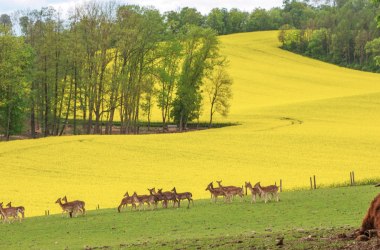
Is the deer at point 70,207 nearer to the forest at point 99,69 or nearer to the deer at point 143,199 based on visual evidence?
the deer at point 143,199

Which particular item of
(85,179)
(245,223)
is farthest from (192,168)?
(245,223)

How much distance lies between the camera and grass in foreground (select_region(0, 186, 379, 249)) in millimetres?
19672

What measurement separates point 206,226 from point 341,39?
13708 cm

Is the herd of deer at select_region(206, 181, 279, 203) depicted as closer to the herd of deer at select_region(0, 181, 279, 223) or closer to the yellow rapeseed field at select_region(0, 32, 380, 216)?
the herd of deer at select_region(0, 181, 279, 223)

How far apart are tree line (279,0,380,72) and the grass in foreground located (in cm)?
11637

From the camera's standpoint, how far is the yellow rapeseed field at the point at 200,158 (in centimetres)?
4400

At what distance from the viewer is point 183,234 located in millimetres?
23125

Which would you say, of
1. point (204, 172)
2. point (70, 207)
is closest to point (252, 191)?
point (70, 207)

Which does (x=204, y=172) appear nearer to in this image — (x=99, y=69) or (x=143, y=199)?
(x=143, y=199)

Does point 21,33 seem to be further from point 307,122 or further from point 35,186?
point 35,186

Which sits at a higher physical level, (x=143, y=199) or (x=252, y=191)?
(x=252, y=191)

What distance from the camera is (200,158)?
183 feet

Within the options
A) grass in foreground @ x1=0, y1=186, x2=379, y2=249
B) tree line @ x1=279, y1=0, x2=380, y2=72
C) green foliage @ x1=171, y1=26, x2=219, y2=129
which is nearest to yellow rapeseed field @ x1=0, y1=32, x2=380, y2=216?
green foliage @ x1=171, y1=26, x2=219, y2=129

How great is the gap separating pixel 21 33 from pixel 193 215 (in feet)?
209
